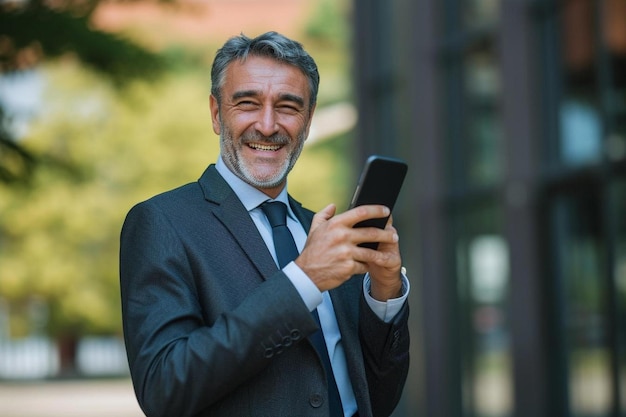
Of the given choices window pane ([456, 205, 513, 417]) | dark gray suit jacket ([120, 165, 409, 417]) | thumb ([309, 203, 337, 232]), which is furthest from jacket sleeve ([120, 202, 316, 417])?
window pane ([456, 205, 513, 417])

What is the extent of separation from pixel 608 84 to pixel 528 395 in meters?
3.26

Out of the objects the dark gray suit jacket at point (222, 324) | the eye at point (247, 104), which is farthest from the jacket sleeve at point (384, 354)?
the eye at point (247, 104)

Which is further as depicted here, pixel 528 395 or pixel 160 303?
pixel 528 395

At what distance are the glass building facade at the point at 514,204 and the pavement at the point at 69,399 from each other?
289 inches

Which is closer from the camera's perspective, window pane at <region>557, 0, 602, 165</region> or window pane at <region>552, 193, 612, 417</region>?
window pane at <region>552, 193, 612, 417</region>

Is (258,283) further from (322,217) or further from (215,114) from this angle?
(215,114)

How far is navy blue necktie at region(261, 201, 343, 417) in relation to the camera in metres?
2.38

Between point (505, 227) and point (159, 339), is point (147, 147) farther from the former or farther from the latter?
point (159, 339)

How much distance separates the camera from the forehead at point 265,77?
232 cm

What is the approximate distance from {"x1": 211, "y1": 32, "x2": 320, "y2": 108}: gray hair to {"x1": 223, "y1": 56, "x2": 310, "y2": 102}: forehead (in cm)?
1

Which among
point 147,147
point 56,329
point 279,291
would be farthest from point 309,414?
point 56,329

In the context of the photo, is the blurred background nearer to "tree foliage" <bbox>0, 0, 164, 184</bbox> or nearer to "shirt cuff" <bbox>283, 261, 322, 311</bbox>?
"tree foliage" <bbox>0, 0, 164, 184</bbox>

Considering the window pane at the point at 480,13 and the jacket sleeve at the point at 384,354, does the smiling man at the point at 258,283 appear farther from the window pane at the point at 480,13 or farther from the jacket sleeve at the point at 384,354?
the window pane at the point at 480,13

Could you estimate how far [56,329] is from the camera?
3588 cm
